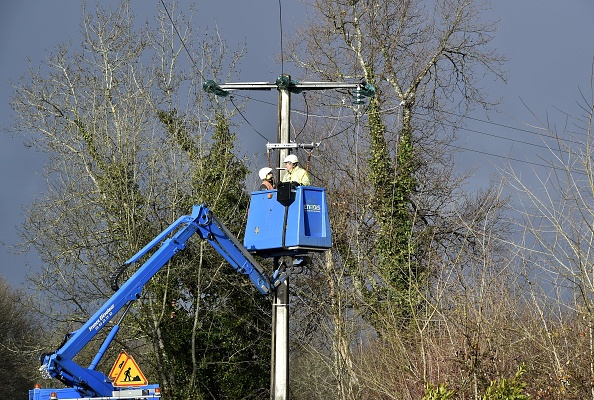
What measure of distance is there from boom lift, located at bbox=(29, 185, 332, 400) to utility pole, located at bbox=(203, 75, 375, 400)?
37cm

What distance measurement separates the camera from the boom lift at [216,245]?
1515 centimetres

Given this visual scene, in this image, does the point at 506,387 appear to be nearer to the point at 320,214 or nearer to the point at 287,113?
the point at 320,214

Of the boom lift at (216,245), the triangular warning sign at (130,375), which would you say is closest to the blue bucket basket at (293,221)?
the boom lift at (216,245)

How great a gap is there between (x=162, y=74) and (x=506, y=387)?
21.8 metres

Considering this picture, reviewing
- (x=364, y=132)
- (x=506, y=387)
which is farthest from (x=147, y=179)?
(x=506, y=387)

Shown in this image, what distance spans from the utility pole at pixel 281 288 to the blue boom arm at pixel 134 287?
0.38m

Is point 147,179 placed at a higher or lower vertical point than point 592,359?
higher

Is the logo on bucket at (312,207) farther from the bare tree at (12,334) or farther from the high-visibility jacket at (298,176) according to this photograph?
the bare tree at (12,334)

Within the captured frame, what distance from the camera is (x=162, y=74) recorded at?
30.5 metres

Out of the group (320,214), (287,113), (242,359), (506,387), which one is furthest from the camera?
(242,359)

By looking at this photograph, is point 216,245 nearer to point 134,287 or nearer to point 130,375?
point 134,287

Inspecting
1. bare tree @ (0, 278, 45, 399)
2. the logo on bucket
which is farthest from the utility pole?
bare tree @ (0, 278, 45, 399)

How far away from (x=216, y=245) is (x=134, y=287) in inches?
75.3

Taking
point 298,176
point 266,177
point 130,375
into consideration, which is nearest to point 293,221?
point 298,176
